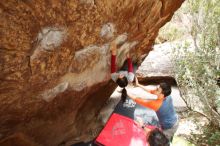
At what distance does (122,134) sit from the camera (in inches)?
195

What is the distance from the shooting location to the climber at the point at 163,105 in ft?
18.7

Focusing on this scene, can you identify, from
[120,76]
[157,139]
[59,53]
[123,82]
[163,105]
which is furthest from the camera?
[163,105]

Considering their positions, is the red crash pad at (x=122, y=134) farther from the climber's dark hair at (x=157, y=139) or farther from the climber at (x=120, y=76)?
the climber at (x=120, y=76)

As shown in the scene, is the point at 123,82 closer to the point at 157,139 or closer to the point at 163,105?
the point at 163,105

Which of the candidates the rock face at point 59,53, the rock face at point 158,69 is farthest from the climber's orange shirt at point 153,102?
the rock face at point 158,69

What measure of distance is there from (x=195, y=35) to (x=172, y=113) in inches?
152

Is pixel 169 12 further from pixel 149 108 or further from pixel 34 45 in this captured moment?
pixel 34 45

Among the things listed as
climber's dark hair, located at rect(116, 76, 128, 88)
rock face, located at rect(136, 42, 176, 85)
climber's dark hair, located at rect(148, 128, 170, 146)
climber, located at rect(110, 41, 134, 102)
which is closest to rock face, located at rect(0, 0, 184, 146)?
climber, located at rect(110, 41, 134, 102)

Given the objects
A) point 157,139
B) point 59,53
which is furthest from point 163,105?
point 59,53

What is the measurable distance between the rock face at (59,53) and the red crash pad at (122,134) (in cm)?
85

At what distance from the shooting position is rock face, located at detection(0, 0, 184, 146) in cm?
365

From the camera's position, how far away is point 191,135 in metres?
8.34

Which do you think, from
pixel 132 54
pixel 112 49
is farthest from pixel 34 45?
pixel 132 54

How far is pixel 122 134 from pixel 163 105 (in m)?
1.45
